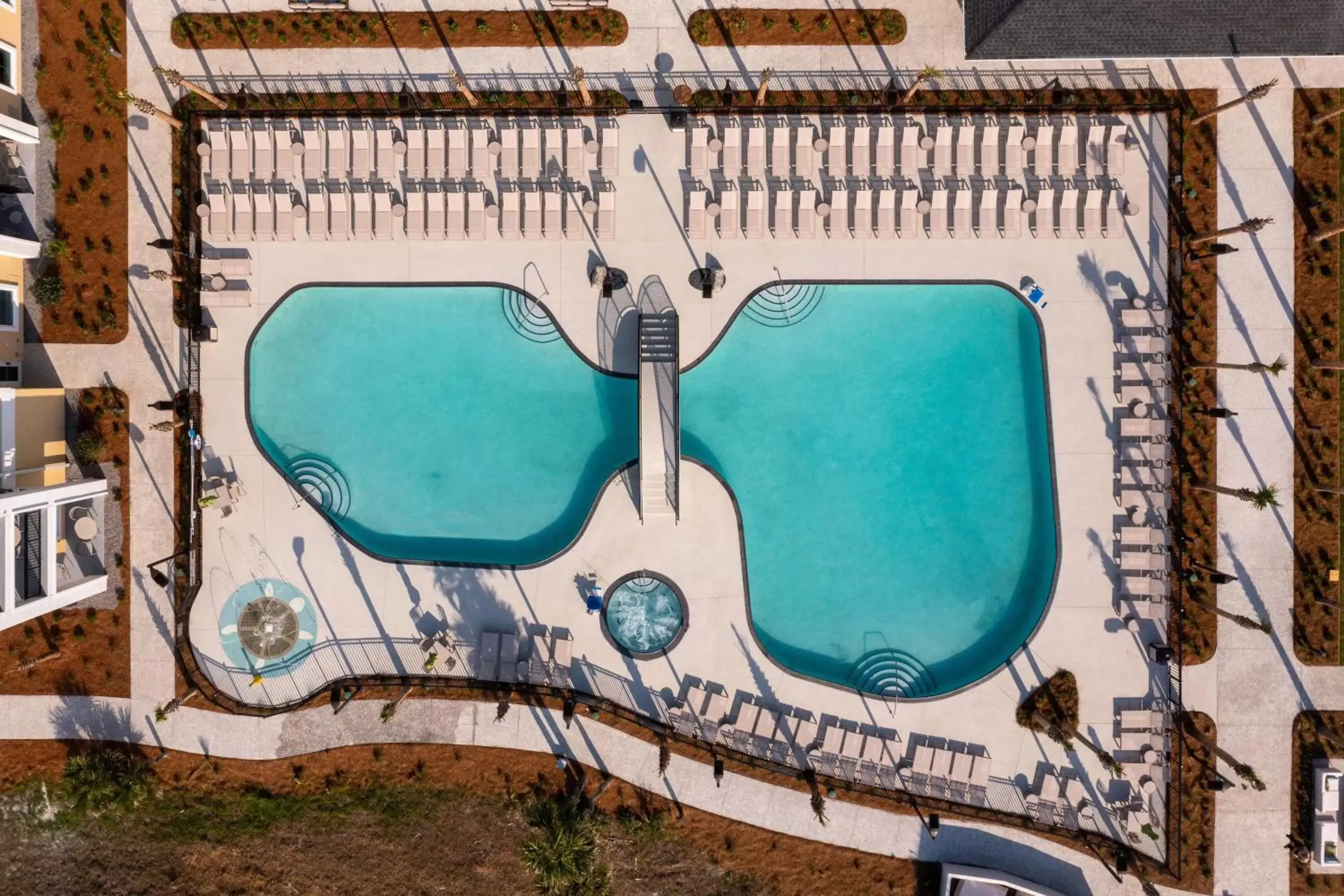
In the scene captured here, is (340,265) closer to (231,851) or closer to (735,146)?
(735,146)

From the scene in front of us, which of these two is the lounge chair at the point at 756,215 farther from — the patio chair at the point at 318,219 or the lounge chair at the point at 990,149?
the patio chair at the point at 318,219

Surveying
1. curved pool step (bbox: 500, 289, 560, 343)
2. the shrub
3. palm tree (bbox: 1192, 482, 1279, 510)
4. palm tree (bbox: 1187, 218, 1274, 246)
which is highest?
palm tree (bbox: 1187, 218, 1274, 246)

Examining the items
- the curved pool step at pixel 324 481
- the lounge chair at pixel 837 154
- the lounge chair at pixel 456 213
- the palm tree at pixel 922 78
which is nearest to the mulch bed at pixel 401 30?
the lounge chair at pixel 456 213

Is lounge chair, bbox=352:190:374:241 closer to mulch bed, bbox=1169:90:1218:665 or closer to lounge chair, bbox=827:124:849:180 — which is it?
lounge chair, bbox=827:124:849:180

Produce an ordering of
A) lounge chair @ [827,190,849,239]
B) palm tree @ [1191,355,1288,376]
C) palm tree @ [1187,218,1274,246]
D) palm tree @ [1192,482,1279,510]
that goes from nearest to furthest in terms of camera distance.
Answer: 1. palm tree @ [1192,482,1279,510]
2. palm tree @ [1191,355,1288,376]
3. palm tree @ [1187,218,1274,246]
4. lounge chair @ [827,190,849,239]

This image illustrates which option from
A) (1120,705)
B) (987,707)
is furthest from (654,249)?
(1120,705)

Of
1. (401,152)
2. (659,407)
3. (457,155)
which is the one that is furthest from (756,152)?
(401,152)

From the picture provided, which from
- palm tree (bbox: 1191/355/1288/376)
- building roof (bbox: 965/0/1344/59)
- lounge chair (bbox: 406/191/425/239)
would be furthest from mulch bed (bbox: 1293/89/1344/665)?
lounge chair (bbox: 406/191/425/239)
